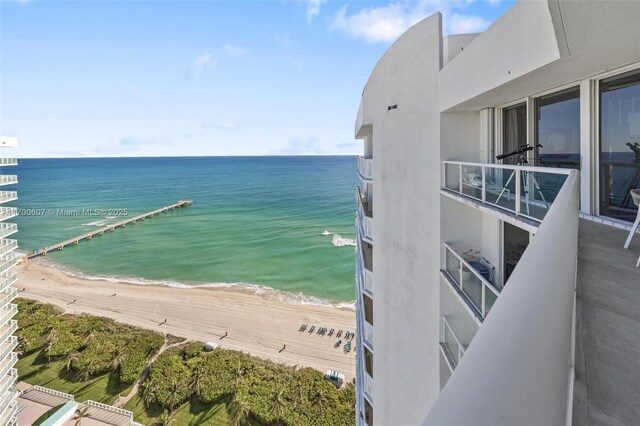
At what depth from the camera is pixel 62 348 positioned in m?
22.0

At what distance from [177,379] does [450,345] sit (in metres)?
16.3

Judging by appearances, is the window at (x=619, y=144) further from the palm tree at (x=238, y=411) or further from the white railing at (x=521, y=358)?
the palm tree at (x=238, y=411)

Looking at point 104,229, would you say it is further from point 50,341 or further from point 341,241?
point 50,341

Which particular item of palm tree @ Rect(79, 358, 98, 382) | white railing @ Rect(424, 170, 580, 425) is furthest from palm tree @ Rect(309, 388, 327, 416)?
white railing @ Rect(424, 170, 580, 425)

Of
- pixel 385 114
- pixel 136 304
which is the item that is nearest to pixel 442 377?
pixel 385 114

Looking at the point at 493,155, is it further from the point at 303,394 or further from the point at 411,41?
the point at 303,394

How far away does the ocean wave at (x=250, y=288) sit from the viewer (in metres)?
30.6

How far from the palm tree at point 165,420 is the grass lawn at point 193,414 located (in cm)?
19

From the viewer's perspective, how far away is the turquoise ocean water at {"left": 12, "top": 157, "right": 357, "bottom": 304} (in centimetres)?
3672

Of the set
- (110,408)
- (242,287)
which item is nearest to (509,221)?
(110,408)

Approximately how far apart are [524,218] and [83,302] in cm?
3498

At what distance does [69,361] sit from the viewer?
67.4ft

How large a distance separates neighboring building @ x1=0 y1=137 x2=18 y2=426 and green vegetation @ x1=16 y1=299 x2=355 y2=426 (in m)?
3.49

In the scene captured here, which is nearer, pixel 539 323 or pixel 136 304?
pixel 539 323
